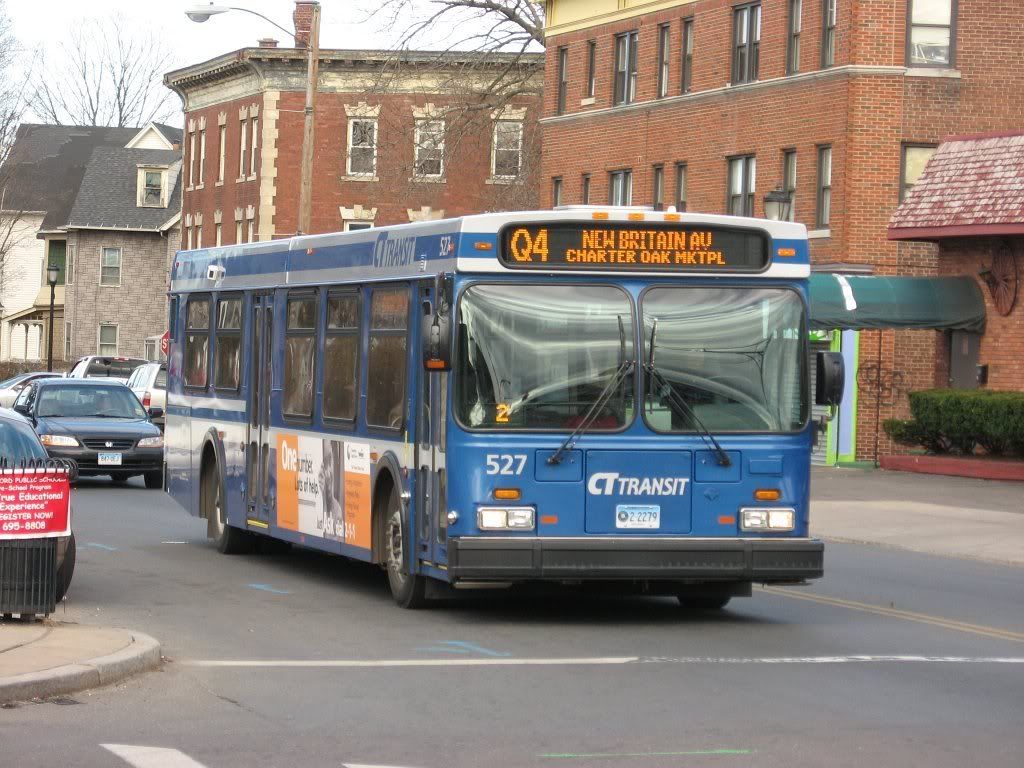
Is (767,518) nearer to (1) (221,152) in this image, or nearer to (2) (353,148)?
(2) (353,148)

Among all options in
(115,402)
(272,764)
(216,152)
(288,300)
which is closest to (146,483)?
(115,402)

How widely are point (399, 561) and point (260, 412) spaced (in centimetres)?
372

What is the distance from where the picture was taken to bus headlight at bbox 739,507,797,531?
43.4 feet

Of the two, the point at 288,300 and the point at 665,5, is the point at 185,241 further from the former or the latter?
the point at 288,300

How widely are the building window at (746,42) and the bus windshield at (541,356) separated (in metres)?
27.3

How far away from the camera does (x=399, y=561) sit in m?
14.0

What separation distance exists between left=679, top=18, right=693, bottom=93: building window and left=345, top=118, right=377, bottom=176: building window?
21078mm

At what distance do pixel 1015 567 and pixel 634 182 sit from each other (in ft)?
80.9

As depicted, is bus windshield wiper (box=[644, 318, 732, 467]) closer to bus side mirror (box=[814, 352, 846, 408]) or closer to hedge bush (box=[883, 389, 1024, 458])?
bus side mirror (box=[814, 352, 846, 408])

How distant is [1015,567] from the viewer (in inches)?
779

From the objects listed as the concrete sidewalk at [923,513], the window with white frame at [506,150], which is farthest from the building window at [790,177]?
the window with white frame at [506,150]

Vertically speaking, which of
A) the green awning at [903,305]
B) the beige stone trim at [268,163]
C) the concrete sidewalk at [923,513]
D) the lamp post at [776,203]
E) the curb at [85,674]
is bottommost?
the concrete sidewalk at [923,513]

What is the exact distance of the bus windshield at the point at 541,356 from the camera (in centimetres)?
1297

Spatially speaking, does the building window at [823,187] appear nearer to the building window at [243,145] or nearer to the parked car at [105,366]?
the parked car at [105,366]
